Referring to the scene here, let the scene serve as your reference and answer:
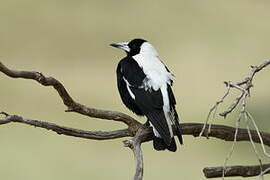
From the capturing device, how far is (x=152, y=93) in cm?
264

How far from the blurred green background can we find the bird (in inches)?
92.4

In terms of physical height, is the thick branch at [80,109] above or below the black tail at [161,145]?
above

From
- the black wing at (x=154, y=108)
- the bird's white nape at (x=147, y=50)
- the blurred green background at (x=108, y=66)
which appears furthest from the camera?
the blurred green background at (x=108, y=66)

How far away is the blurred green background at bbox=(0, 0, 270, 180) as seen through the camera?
5426 mm

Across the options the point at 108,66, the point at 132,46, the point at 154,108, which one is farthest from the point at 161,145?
the point at 108,66

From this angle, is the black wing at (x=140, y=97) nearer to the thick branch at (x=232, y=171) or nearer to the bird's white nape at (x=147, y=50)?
the bird's white nape at (x=147, y=50)

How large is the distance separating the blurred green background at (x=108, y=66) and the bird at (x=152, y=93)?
235 centimetres

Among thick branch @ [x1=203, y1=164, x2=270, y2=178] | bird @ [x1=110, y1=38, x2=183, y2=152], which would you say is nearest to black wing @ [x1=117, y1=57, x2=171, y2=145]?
bird @ [x1=110, y1=38, x2=183, y2=152]

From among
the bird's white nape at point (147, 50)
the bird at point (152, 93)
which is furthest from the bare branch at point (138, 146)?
the bird's white nape at point (147, 50)

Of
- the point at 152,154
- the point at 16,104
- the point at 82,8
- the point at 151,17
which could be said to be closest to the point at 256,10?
the point at 151,17

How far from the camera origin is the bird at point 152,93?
8.21ft

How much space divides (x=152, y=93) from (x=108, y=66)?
4.63 metres

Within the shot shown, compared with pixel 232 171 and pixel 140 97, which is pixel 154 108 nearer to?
pixel 140 97

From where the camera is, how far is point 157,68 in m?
2.77
